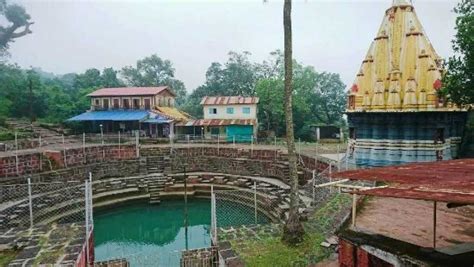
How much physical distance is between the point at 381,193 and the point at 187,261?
6431mm

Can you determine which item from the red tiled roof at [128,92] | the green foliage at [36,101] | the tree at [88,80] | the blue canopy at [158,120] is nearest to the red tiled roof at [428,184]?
the blue canopy at [158,120]

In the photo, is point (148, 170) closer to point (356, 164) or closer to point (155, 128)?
point (155, 128)

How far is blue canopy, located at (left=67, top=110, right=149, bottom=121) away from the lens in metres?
33.7

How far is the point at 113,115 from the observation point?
35.0 metres

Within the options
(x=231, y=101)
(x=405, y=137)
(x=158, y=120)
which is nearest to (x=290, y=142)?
(x=405, y=137)

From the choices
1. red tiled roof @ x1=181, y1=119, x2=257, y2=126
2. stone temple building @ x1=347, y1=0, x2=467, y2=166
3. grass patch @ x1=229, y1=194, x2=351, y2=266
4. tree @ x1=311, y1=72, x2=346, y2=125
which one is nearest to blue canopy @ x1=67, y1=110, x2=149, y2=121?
red tiled roof @ x1=181, y1=119, x2=257, y2=126

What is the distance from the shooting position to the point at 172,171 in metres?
25.3

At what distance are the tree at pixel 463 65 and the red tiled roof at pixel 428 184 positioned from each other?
8322 mm

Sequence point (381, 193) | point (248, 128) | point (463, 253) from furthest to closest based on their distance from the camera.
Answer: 1. point (248, 128)
2. point (463, 253)
3. point (381, 193)

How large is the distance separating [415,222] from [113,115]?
31714 mm

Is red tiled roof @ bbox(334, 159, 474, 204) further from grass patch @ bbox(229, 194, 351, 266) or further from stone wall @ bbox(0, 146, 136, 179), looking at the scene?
stone wall @ bbox(0, 146, 136, 179)

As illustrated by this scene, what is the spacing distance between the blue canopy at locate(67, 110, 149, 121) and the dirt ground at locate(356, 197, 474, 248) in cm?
2726

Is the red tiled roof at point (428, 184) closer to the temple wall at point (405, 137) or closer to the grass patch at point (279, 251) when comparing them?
the grass patch at point (279, 251)

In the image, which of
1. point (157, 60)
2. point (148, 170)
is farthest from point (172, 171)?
point (157, 60)
